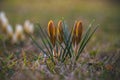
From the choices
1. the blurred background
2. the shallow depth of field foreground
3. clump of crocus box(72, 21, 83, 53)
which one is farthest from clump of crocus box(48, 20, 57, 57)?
the blurred background

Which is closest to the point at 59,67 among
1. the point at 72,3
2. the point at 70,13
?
the point at 70,13

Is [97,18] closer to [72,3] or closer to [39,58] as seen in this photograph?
[72,3]

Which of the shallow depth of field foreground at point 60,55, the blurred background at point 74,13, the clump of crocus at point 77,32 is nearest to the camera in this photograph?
the shallow depth of field foreground at point 60,55

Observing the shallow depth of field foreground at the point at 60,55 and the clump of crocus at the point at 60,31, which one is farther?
the clump of crocus at the point at 60,31

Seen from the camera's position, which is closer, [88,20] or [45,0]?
[88,20]

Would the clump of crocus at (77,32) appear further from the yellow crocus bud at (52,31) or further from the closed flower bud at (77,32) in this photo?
the yellow crocus bud at (52,31)

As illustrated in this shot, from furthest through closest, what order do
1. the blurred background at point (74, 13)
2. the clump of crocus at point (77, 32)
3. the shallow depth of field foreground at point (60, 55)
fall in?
the blurred background at point (74, 13)
the clump of crocus at point (77, 32)
the shallow depth of field foreground at point (60, 55)

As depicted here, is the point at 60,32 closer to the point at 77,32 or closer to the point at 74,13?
the point at 77,32

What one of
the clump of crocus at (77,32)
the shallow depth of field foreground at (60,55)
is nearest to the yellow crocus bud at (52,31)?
the shallow depth of field foreground at (60,55)
